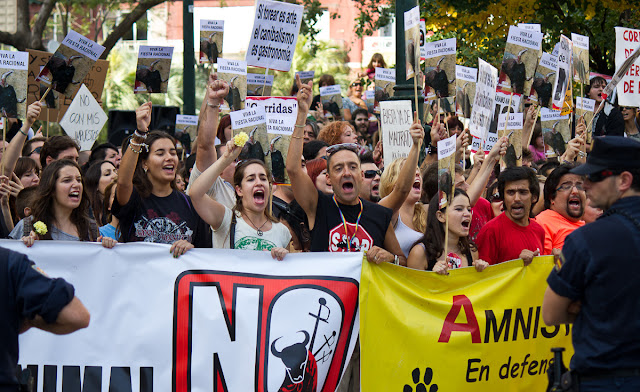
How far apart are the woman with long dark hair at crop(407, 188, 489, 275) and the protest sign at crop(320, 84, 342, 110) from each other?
5.04 meters

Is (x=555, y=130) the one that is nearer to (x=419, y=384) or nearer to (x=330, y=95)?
(x=330, y=95)

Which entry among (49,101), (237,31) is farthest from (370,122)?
(237,31)

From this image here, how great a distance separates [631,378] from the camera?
12.9 ft

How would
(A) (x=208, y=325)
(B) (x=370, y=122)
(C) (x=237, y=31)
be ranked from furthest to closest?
(C) (x=237, y=31) < (B) (x=370, y=122) < (A) (x=208, y=325)

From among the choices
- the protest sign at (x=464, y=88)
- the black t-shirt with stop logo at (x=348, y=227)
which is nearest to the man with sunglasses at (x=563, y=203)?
the protest sign at (x=464, y=88)

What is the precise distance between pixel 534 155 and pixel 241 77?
408 cm

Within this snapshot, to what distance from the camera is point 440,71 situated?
717cm

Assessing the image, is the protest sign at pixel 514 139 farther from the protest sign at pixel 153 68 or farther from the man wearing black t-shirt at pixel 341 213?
the protest sign at pixel 153 68

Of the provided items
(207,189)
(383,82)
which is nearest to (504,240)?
(207,189)

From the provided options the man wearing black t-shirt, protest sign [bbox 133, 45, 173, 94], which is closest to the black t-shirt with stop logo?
the man wearing black t-shirt

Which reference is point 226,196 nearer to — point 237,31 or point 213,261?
point 213,261

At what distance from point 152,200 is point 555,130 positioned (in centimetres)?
470

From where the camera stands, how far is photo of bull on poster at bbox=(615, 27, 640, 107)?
929cm

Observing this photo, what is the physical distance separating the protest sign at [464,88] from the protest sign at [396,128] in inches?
22.4
